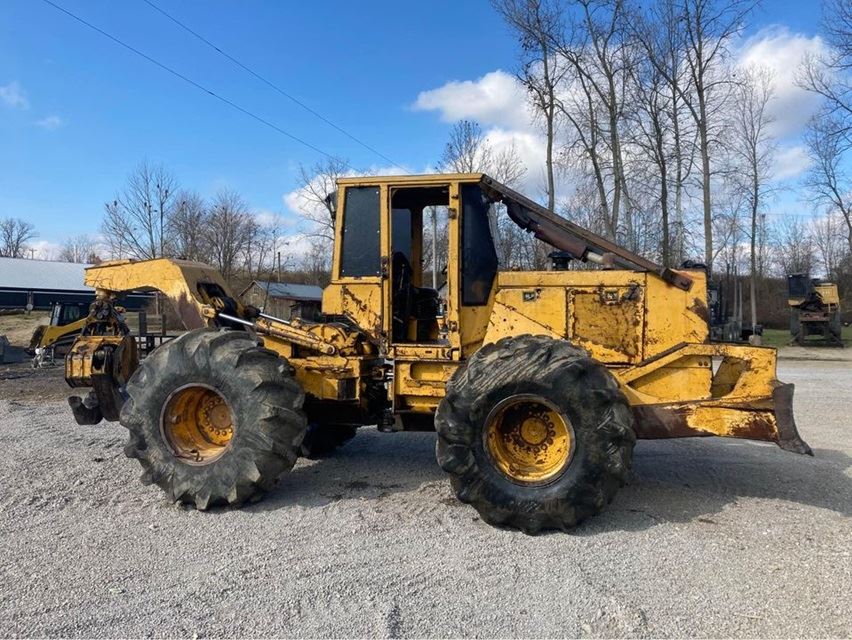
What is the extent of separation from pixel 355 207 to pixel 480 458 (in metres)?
2.61

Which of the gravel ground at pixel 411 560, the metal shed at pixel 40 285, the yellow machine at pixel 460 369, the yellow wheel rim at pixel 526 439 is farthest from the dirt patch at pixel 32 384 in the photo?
the metal shed at pixel 40 285

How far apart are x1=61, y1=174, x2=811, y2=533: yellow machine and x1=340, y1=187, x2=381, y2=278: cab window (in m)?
0.01

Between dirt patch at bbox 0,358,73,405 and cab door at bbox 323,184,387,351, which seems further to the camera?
dirt patch at bbox 0,358,73,405

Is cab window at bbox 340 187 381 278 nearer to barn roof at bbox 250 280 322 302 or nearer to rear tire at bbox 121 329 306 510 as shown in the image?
rear tire at bbox 121 329 306 510

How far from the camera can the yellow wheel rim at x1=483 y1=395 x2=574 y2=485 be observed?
190 inches

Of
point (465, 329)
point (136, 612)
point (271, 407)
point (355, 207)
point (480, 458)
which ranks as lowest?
point (136, 612)

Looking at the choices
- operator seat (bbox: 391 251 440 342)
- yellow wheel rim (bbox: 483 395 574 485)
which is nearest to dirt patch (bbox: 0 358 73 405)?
operator seat (bbox: 391 251 440 342)

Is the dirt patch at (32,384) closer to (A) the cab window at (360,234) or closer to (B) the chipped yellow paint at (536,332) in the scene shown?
(B) the chipped yellow paint at (536,332)

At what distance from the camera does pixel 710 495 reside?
5559 millimetres

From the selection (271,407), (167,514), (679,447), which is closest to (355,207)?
(271,407)

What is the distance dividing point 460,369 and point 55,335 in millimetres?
20060

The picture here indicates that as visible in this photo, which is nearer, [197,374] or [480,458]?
[480,458]

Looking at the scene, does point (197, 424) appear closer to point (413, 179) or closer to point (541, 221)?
point (413, 179)

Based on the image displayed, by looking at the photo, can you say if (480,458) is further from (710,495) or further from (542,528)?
(710,495)
